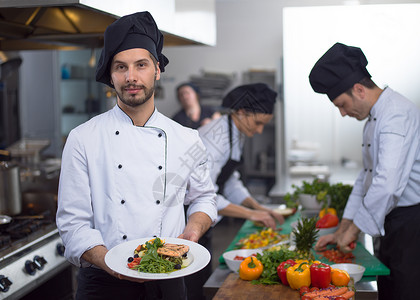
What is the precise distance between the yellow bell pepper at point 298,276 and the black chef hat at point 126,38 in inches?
33.4

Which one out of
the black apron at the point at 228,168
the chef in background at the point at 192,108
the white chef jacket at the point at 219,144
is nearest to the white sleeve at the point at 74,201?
the white chef jacket at the point at 219,144

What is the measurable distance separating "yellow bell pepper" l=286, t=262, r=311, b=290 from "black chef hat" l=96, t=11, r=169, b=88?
2.78 feet

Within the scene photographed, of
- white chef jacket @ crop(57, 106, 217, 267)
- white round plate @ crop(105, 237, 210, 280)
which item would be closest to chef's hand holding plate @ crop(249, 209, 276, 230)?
white chef jacket @ crop(57, 106, 217, 267)

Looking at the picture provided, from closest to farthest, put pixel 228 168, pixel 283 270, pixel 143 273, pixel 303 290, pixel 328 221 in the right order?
pixel 143 273 → pixel 303 290 → pixel 283 270 → pixel 328 221 → pixel 228 168

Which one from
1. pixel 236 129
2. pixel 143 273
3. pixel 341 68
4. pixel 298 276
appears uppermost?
pixel 341 68

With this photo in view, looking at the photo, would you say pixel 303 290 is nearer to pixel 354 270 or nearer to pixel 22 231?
pixel 354 270

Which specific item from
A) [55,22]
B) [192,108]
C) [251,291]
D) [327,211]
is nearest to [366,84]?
[327,211]

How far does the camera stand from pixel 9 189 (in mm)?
2365

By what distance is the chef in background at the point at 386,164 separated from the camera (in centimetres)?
205

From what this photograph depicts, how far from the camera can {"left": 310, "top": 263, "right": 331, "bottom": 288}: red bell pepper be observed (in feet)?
5.67

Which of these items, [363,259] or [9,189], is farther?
[9,189]

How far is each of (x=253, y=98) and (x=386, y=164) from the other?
89 cm

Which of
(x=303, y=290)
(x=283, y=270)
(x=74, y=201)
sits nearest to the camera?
(x=74, y=201)

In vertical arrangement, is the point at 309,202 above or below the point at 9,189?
below
